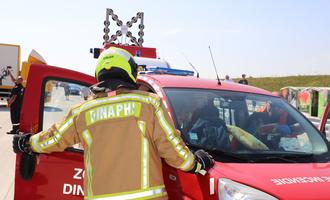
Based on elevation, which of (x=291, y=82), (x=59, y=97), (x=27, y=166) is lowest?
(x=291, y=82)

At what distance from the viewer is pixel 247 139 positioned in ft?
11.1

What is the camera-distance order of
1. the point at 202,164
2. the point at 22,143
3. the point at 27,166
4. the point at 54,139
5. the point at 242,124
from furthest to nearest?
1. the point at 242,124
2. the point at 27,166
3. the point at 22,143
4. the point at 54,139
5. the point at 202,164

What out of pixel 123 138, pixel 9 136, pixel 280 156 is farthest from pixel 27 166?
pixel 9 136

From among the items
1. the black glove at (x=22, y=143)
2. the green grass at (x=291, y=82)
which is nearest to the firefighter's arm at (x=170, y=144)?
the black glove at (x=22, y=143)

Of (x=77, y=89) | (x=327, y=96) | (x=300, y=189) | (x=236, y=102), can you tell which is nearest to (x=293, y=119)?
(x=236, y=102)

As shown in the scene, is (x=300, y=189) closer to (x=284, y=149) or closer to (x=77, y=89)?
(x=284, y=149)

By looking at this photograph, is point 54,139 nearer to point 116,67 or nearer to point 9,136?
point 116,67

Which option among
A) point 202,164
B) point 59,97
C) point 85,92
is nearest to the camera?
point 202,164

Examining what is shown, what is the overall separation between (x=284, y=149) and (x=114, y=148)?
56.2 inches

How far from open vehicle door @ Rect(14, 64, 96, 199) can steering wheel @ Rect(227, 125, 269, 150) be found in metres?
1.14

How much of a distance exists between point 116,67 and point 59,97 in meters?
1.24

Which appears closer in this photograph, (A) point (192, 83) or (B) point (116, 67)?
(B) point (116, 67)

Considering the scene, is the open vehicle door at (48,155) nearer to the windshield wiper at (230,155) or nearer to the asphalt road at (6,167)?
the windshield wiper at (230,155)

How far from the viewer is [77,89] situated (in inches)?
143
